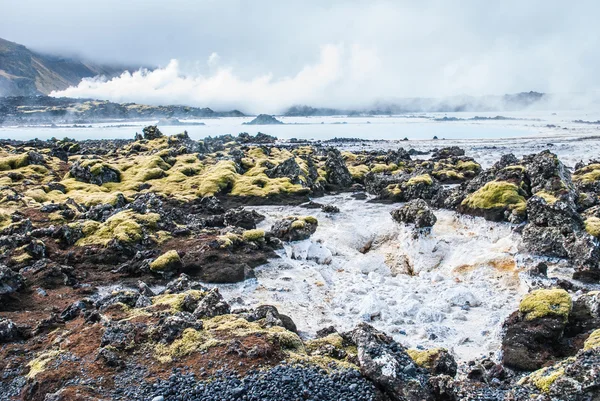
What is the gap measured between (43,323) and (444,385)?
14474 millimetres

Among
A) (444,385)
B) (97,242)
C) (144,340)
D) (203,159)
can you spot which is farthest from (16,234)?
(203,159)

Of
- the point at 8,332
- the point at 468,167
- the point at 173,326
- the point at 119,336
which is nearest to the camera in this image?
the point at 119,336

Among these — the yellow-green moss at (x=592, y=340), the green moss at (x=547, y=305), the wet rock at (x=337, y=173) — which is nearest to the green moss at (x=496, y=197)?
the green moss at (x=547, y=305)

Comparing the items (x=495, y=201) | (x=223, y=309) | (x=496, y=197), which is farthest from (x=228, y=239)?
(x=496, y=197)

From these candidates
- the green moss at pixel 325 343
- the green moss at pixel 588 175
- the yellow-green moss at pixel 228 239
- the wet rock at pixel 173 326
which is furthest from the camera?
the green moss at pixel 588 175

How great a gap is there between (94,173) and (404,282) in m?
37.6

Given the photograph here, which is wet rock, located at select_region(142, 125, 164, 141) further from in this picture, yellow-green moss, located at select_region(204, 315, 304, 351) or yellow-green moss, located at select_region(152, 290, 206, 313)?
yellow-green moss, located at select_region(204, 315, 304, 351)

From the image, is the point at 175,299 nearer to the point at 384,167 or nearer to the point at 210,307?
the point at 210,307

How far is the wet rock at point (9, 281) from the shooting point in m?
18.6

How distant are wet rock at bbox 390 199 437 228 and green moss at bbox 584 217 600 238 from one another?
8.30 metres

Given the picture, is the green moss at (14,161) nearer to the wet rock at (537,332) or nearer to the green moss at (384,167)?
the green moss at (384,167)

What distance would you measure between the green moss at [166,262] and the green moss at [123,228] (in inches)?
158

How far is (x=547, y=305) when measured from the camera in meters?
15.2

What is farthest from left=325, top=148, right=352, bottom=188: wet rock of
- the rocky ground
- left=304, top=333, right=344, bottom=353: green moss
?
left=304, top=333, right=344, bottom=353: green moss
